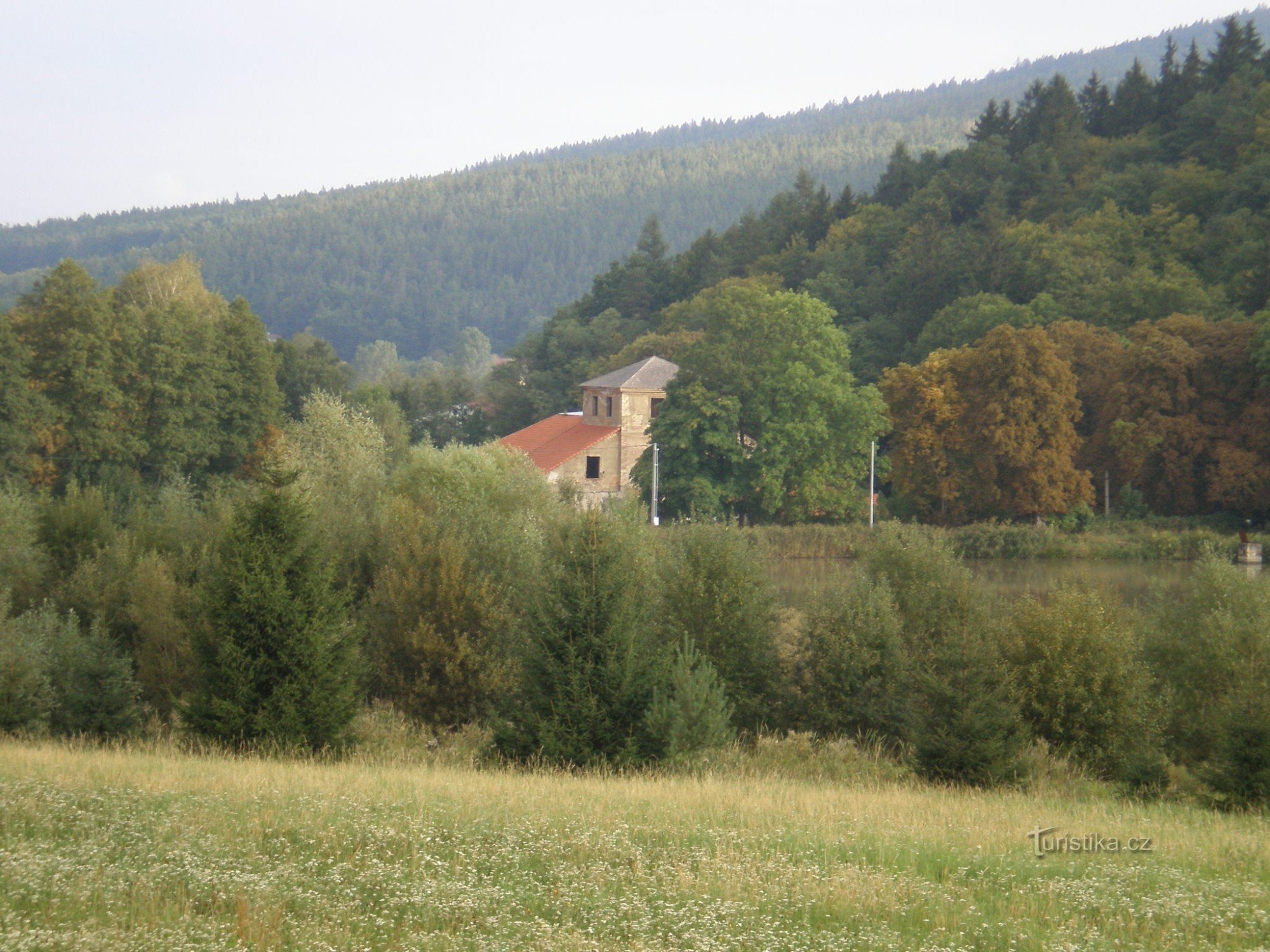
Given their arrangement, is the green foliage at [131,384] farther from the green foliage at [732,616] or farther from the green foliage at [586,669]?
the green foliage at [586,669]

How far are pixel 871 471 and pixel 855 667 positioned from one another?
36229 mm

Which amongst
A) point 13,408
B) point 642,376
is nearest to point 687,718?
point 13,408

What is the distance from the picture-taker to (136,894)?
333 inches

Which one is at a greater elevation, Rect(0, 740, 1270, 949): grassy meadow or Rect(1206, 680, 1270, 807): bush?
Rect(0, 740, 1270, 949): grassy meadow

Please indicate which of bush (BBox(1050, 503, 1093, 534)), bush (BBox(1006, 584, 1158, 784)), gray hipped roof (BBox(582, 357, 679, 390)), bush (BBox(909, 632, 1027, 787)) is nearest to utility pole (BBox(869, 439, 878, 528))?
bush (BBox(1050, 503, 1093, 534))

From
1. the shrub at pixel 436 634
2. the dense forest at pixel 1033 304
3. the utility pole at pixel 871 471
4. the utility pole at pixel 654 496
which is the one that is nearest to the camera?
the shrub at pixel 436 634

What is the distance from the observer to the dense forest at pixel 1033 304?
55.1 metres

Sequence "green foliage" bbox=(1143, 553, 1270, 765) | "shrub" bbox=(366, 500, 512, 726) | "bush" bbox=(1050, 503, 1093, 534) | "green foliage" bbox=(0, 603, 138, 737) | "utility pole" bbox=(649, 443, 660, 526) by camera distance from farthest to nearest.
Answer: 1. "utility pole" bbox=(649, 443, 660, 526)
2. "bush" bbox=(1050, 503, 1093, 534)
3. "shrub" bbox=(366, 500, 512, 726)
4. "green foliage" bbox=(1143, 553, 1270, 765)
5. "green foliage" bbox=(0, 603, 138, 737)

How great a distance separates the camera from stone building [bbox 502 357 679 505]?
67.2 m

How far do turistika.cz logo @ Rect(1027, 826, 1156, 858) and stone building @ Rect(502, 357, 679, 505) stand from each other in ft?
175

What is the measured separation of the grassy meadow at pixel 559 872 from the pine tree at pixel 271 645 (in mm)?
4971

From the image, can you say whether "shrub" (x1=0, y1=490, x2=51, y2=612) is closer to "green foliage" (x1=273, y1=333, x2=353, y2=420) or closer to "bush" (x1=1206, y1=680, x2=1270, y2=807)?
"bush" (x1=1206, y1=680, x2=1270, y2=807)

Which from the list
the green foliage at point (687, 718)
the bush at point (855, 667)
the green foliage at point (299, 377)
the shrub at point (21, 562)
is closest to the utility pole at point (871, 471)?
the green foliage at point (299, 377)

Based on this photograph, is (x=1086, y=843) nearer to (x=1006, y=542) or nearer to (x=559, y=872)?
(x=559, y=872)
